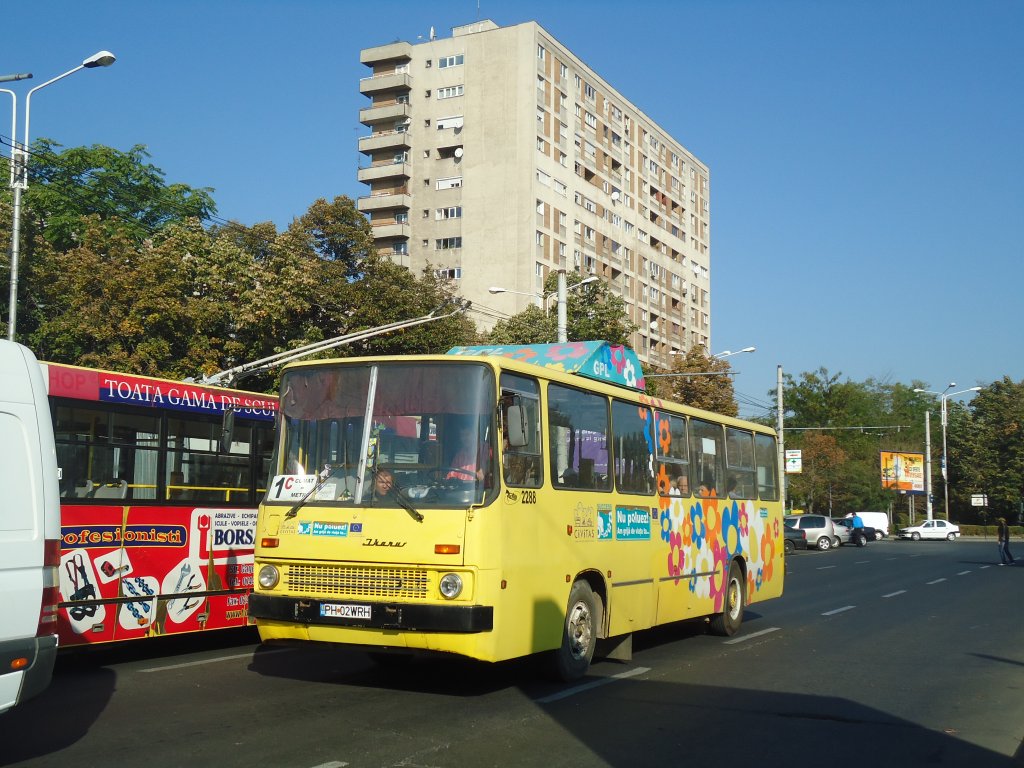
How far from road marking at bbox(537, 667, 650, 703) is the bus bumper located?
115cm

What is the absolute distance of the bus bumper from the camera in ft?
29.0

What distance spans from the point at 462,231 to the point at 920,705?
212 ft

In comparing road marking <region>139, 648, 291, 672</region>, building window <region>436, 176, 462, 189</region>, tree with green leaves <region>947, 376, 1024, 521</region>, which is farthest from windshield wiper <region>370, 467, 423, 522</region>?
tree with green leaves <region>947, 376, 1024, 521</region>

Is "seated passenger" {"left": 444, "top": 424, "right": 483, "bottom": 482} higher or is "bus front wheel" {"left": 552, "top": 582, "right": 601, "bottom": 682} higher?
"seated passenger" {"left": 444, "top": 424, "right": 483, "bottom": 482}

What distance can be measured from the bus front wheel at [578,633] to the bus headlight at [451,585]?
166 centimetres

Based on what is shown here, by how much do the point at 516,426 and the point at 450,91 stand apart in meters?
67.7

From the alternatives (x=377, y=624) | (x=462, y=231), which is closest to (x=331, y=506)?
(x=377, y=624)

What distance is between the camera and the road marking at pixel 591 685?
966 cm

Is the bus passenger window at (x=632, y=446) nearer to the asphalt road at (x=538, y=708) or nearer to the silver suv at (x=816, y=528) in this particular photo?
the asphalt road at (x=538, y=708)

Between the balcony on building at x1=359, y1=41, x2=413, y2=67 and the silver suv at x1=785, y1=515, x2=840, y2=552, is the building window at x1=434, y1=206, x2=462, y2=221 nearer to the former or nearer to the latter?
the balcony on building at x1=359, y1=41, x2=413, y2=67

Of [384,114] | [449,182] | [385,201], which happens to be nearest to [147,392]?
[449,182]

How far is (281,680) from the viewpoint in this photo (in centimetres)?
1044

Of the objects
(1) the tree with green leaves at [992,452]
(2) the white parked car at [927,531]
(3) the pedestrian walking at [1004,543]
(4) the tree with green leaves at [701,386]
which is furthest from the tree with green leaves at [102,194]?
(1) the tree with green leaves at [992,452]

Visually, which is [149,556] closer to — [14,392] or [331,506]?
[331,506]
